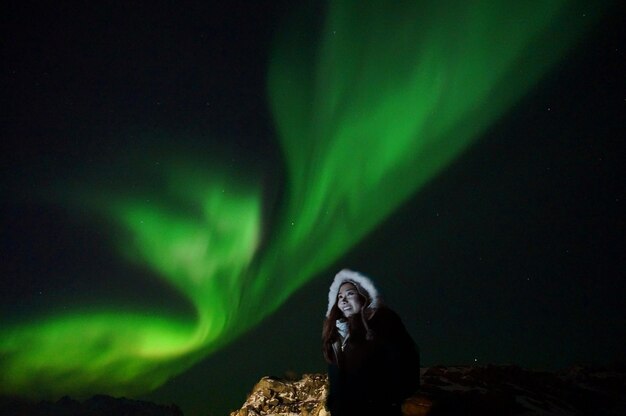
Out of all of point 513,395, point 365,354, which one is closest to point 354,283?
point 365,354

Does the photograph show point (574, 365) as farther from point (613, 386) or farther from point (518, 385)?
point (518, 385)

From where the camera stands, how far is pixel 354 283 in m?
5.04

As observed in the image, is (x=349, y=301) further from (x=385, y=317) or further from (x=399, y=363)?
(x=399, y=363)

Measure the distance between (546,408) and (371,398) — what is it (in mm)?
21317

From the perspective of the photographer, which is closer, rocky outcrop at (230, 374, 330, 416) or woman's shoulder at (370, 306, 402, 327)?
woman's shoulder at (370, 306, 402, 327)

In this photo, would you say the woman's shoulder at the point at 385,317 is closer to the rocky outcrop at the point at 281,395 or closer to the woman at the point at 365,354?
the woman at the point at 365,354

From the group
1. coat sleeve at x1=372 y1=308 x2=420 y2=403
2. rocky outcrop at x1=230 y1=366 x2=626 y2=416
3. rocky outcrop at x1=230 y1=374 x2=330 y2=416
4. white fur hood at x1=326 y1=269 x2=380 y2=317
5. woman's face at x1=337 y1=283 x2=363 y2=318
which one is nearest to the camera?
coat sleeve at x1=372 y1=308 x2=420 y2=403

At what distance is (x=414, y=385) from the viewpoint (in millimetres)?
4363

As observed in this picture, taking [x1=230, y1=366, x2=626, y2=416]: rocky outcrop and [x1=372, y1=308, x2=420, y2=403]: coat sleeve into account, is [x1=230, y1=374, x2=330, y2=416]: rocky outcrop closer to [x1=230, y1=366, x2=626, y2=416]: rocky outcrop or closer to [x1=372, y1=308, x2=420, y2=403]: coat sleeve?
[x1=230, y1=366, x2=626, y2=416]: rocky outcrop

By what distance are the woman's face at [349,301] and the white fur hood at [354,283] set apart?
78 millimetres

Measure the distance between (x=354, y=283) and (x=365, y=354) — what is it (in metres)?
0.85

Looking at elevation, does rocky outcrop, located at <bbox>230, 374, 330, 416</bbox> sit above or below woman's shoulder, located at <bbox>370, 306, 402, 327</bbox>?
above

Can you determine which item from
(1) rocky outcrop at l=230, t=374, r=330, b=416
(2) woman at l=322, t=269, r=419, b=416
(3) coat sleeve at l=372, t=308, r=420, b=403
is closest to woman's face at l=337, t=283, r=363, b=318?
(2) woman at l=322, t=269, r=419, b=416

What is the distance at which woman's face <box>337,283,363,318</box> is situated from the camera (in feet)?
16.2
